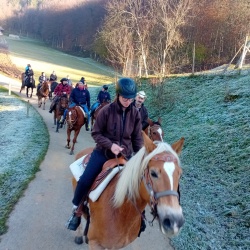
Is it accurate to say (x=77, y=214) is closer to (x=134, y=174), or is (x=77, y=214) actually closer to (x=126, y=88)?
(x=134, y=174)

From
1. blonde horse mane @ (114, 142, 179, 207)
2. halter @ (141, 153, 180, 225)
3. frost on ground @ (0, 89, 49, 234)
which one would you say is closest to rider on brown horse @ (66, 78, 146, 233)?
blonde horse mane @ (114, 142, 179, 207)

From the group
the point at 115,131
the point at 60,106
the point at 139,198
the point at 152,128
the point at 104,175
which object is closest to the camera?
the point at 139,198

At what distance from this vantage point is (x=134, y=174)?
3.36m

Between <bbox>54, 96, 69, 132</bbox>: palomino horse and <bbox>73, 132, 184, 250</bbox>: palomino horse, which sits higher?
<bbox>73, 132, 184, 250</bbox>: palomino horse

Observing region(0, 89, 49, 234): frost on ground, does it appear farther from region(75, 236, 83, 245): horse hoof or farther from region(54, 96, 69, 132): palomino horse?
region(75, 236, 83, 245): horse hoof

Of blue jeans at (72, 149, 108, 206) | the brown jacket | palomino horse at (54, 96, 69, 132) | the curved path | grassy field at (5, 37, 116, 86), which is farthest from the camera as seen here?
grassy field at (5, 37, 116, 86)

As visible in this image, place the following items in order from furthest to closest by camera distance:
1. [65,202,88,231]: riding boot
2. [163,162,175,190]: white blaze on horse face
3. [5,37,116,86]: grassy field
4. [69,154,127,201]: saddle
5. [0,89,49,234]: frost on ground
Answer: [5,37,116,86]: grassy field
[0,89,49,234]: frost on ground
[65,202,88,231]: riding boot
[69,154,127,201]: saddle
[163,162,175,190]: white blaze on horse face

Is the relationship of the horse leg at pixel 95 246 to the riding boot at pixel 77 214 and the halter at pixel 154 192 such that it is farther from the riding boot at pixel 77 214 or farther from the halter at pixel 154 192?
the halter at pixel 154 192

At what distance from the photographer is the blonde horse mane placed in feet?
10.3

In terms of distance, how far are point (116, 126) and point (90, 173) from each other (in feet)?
2.69

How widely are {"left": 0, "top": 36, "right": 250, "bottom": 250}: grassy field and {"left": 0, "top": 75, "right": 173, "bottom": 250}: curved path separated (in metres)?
0.70

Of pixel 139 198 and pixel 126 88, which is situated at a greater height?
pixel 126 88

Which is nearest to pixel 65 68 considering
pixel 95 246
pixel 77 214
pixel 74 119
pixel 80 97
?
pixel 80 97

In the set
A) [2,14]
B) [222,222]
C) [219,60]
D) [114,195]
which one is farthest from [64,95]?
[2,14]
